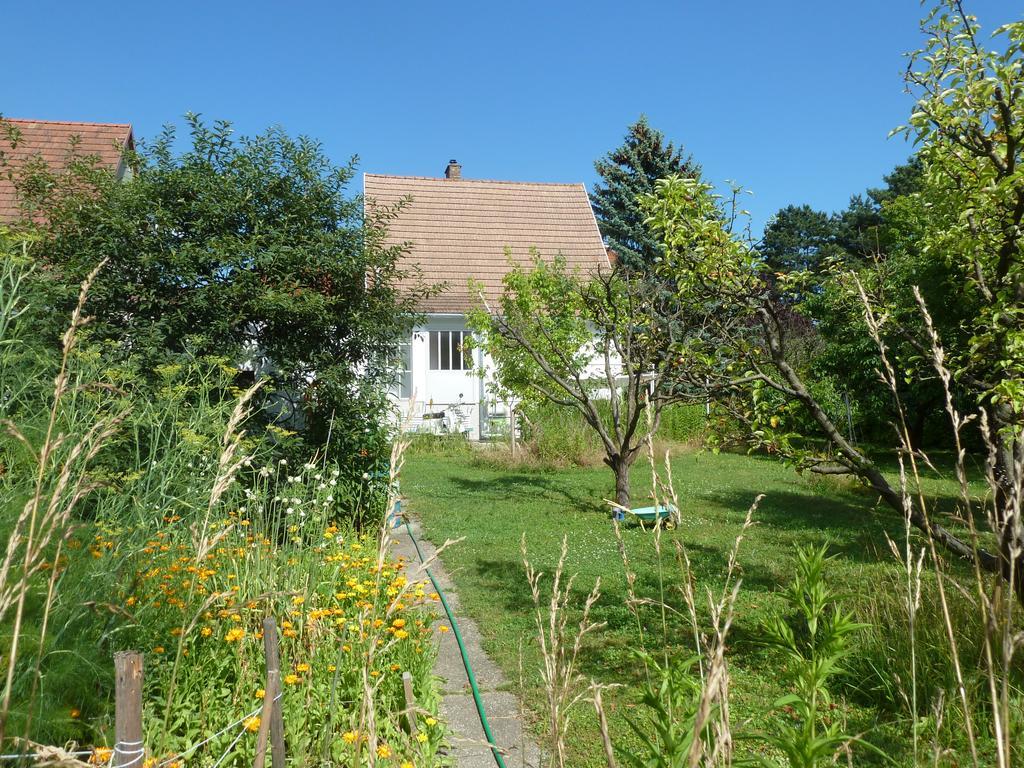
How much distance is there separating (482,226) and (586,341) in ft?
42.7

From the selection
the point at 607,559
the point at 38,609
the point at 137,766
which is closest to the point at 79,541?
the point at 38,609

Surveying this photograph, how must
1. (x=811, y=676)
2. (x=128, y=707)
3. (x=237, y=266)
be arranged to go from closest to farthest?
(x=128, y=707) < (x=811, y=676) < (x=237, y=266)

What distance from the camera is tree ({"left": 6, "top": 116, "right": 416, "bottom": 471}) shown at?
6898 mm

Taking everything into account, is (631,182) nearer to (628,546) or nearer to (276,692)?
(628,546)

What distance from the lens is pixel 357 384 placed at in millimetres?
7867

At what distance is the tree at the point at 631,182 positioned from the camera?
92.5ft

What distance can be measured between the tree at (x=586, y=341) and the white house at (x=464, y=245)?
22.9ft

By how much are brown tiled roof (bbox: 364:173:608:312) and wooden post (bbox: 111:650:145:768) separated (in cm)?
1990

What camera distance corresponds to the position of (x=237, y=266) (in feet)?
23.5

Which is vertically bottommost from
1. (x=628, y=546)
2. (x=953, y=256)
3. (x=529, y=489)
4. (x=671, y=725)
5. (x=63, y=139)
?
(x=628, y=546)

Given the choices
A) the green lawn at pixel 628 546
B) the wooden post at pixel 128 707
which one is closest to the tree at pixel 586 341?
A: the green lawn at pixel 628 546

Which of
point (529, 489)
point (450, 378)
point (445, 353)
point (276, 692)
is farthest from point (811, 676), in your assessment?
→ point (445, 353)

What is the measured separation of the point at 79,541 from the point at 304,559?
173cm

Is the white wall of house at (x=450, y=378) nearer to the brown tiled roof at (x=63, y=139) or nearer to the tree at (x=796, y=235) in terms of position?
the brown tiled roof at (x=63, y=139)
